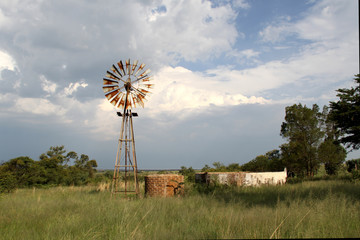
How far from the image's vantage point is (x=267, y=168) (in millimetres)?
31891

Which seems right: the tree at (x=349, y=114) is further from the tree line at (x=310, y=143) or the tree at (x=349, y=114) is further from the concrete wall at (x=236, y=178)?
the concrete wall at (x=236, y=178)

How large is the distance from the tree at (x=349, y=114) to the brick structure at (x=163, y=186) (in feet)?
56.6

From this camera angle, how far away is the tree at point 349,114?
23.3 metres

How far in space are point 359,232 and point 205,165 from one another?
3014 centimetres

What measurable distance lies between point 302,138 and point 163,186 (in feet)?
66.0

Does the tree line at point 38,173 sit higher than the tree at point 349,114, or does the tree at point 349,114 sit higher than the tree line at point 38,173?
the tree at point 349,114

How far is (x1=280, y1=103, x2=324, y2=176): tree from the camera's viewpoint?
27.9 meters

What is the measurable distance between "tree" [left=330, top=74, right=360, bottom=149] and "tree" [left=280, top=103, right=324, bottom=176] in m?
3.29

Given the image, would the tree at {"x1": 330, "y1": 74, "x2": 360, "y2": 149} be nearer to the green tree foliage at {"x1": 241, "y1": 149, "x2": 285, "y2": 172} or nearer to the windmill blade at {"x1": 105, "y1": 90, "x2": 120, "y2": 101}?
the green tree foliage at {"x1": 241, "y1": 149, "x2": 285, "y2": 172}

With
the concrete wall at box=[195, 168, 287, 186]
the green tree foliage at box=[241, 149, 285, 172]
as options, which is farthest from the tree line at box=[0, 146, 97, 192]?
the green tree foliage at box=[241, 149, 285, 172]

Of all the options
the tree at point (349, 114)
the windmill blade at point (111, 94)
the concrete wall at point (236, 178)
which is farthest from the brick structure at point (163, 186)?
the tree at point (349, 114)

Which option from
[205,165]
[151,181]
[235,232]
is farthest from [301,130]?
[235,232]

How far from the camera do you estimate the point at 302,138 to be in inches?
1132

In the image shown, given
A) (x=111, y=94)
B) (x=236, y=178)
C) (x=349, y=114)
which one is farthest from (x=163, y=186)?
(x=349, y=114)
